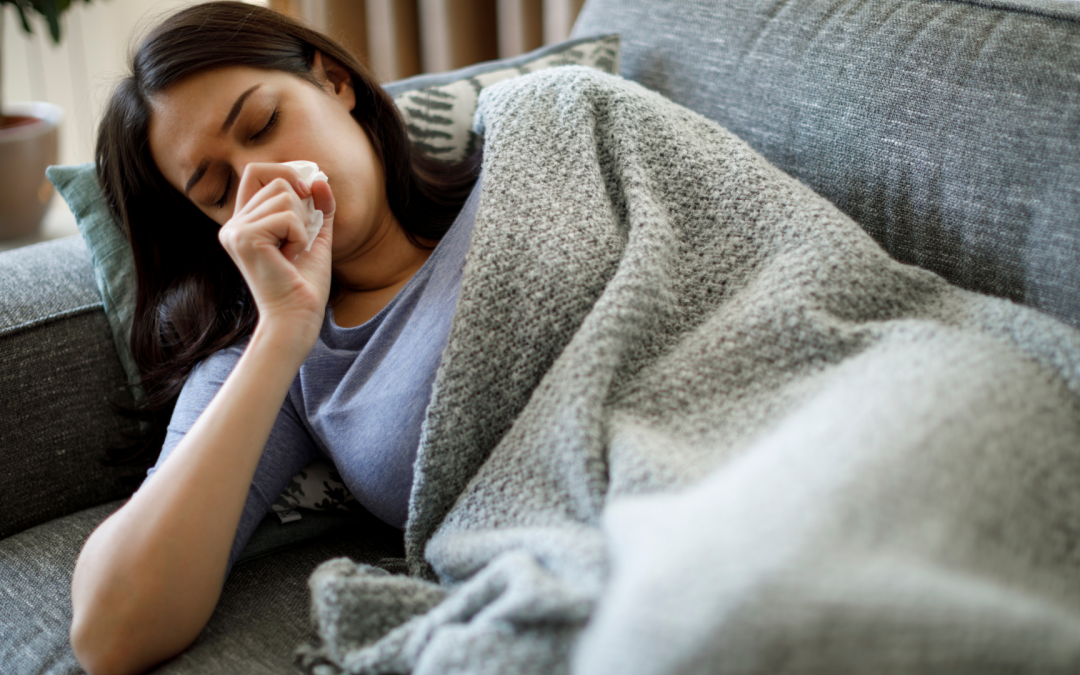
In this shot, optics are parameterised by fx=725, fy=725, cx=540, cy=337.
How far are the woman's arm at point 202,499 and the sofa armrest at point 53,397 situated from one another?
0.27 m

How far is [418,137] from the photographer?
1114mm

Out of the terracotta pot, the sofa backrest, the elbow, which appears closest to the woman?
the elbow

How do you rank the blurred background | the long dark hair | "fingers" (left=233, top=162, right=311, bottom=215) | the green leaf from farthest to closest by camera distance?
1. the green leaf
2. the blurred background
3. the long dark hair
4. "fingers" (left=233, top=162, right=311, bottom=215)

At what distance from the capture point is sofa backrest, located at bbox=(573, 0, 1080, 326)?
27.2 inches

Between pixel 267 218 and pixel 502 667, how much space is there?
1.65 feet

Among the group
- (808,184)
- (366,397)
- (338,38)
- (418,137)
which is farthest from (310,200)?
(338,38)

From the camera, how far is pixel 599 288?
73 cm

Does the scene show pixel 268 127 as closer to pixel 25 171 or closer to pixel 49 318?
pixel 49 318

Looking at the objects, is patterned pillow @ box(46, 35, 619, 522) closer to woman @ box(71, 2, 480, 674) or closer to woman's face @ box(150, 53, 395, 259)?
woman @ box(71, 2, 480, 674)

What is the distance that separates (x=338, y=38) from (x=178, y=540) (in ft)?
5.07

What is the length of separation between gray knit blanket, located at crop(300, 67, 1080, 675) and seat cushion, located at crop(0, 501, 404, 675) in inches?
3.4

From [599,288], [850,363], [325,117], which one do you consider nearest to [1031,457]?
[850,363]

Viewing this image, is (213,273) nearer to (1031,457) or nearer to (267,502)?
(267,502)

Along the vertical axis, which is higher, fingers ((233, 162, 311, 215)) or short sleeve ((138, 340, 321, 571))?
fingers ((233, 162, 311, 215))
